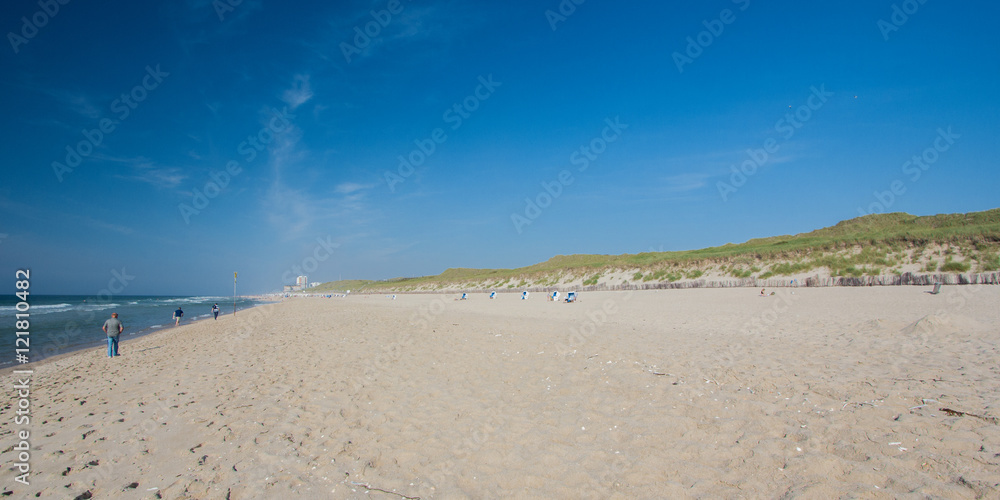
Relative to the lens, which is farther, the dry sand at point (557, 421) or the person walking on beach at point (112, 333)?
the person walking on beach at point (112, 333)

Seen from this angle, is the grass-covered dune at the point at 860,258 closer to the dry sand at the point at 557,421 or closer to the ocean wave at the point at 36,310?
the dry sand at the point at 557,421

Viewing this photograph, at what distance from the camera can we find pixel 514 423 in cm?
518

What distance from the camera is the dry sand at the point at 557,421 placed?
366 cm

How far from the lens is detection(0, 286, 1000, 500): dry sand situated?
A: 366 cm

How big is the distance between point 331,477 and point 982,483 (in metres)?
5.48

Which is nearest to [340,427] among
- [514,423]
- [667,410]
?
[514,423]

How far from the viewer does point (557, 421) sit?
17.0 feet

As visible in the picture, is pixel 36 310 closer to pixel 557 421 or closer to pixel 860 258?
pixel 557 421

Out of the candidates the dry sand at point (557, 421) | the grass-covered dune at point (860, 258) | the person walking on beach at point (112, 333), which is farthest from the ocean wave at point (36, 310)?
the grass-covered dune at point (860, 258)

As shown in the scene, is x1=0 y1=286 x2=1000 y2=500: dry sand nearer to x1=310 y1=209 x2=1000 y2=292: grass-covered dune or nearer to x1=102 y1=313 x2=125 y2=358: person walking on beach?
x1=102 y1=313 x2=125 y2=358: person walking on beach

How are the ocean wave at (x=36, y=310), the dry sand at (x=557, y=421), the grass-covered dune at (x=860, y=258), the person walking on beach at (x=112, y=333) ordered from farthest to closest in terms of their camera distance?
the ocean wave at (x=36, y=310)
the grass-covered dune at (x=860, y=258)
the person walking on beach at (x=112, y=333)
the dry sand at (x=557, y=421)

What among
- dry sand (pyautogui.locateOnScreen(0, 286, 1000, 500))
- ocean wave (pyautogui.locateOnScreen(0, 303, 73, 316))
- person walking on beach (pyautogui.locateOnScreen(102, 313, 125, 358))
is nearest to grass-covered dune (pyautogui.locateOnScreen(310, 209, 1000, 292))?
dry sand (pyautogui.locateOnScreen(0, 286, 1000, 500))

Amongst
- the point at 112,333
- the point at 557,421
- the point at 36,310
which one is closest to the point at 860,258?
the point at 557,421

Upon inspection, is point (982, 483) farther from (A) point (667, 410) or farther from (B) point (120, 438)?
(B) point (120, 438)
